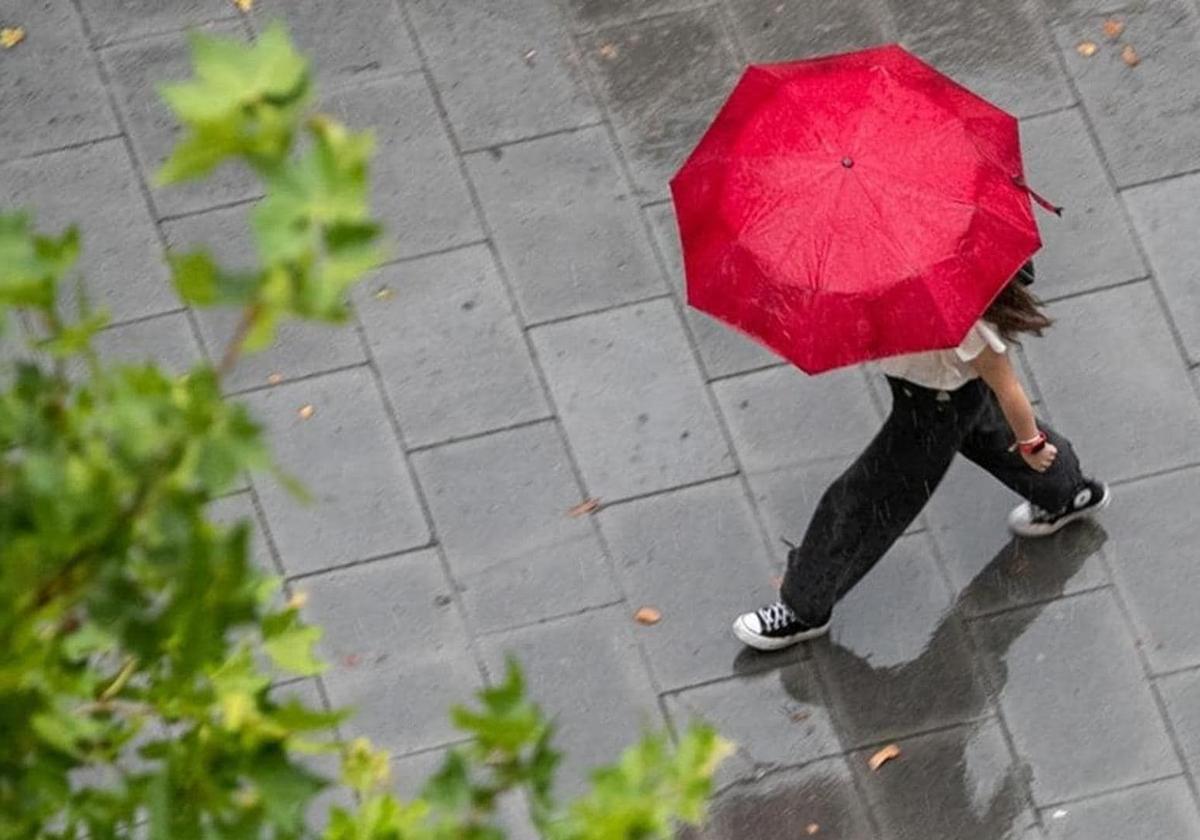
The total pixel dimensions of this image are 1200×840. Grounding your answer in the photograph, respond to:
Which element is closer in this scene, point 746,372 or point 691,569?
point 691,569

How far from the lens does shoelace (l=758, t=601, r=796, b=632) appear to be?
6.49 metres

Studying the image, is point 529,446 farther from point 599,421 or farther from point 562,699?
point 562,699

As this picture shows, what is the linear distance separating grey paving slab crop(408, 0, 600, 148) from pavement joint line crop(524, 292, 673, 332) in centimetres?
75

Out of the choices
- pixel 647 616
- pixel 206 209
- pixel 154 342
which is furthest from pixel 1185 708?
pixel 206 209

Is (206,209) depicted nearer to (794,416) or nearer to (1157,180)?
(794,416)

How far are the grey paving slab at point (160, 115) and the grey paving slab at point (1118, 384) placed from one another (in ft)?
8.83

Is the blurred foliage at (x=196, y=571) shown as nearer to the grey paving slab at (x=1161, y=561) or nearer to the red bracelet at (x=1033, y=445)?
the red bracelet at (x=1033, y=445)

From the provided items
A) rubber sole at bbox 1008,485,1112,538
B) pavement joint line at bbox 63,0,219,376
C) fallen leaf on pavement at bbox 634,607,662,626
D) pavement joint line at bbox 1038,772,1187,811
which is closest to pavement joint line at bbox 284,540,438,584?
fallen leaf on pavement at bbox 634,607,662,626

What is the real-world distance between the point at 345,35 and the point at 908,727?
10.4 feet

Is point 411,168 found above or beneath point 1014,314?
above

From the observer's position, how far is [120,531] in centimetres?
289

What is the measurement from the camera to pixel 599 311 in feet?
23.7

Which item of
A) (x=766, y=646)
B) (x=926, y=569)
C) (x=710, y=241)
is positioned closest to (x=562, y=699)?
(x=766, y=646)

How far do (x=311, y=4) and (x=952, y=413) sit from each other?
3.19m
